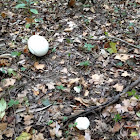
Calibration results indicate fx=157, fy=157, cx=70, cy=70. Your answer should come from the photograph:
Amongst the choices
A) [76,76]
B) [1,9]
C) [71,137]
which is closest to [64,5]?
[1,9]

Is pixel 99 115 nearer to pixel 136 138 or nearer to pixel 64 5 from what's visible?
pixel 136 138

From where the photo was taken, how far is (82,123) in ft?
7.89

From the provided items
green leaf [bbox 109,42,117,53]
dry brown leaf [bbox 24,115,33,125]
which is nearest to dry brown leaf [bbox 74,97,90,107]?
dry brown leaf [bbox 24,115,33,125]

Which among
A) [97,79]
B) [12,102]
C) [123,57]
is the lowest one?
[12,102]

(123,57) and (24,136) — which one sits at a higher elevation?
(123,57)

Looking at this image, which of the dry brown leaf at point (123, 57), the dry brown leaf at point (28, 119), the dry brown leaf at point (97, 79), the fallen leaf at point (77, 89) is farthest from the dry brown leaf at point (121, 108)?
the dry brown leaf at point (28, 119)

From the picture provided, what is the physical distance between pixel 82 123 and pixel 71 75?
110cm

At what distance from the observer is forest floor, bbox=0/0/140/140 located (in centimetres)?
248

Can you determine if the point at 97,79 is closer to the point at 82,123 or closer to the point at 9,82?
the point at 82,123

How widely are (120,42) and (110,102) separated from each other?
183 centimetres

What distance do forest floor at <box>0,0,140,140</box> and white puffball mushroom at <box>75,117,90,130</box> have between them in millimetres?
73

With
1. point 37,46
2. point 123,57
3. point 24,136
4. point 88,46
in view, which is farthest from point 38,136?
point 123,57

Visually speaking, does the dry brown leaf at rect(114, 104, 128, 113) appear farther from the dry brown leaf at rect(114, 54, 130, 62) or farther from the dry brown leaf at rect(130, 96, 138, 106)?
the dry brown leaf at rect(114, 54, 130, 62)

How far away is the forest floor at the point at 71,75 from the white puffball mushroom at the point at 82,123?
7cm
